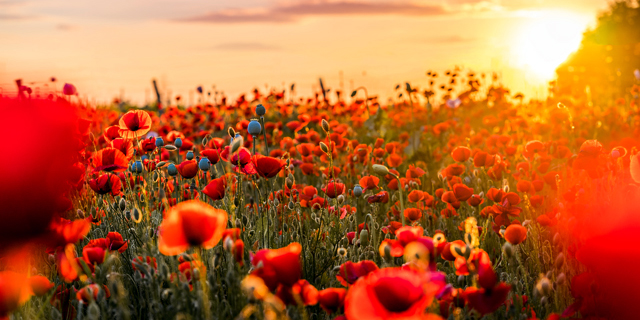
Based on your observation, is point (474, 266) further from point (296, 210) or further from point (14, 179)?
point (14, 179)

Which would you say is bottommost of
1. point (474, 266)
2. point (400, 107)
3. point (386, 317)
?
point (400, 107)

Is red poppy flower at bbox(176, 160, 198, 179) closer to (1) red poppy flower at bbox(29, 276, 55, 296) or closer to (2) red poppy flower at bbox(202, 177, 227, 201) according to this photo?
(2) red poppy flower at bbox(202, 177, 227, 201)

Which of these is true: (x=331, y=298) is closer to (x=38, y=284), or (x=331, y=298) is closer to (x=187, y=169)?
(x=38, y=284)

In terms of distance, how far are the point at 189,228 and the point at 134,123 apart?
1.29 meters

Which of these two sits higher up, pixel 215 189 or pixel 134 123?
pixel 134 123

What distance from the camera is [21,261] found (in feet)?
8.89

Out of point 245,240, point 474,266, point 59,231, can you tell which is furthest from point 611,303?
point 59,231

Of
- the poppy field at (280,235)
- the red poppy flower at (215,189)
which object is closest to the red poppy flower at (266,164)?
the poppy field at (280,235)

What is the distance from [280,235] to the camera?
2.58 metres

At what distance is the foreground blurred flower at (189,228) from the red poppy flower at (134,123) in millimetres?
1224

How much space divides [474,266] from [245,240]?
96cm

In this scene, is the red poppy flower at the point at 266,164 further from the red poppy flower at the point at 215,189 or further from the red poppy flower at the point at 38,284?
the red poppy flower at the point at 38,284

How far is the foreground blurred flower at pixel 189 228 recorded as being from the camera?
149 centimetres

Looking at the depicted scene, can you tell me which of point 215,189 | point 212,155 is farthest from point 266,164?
point 212,155
